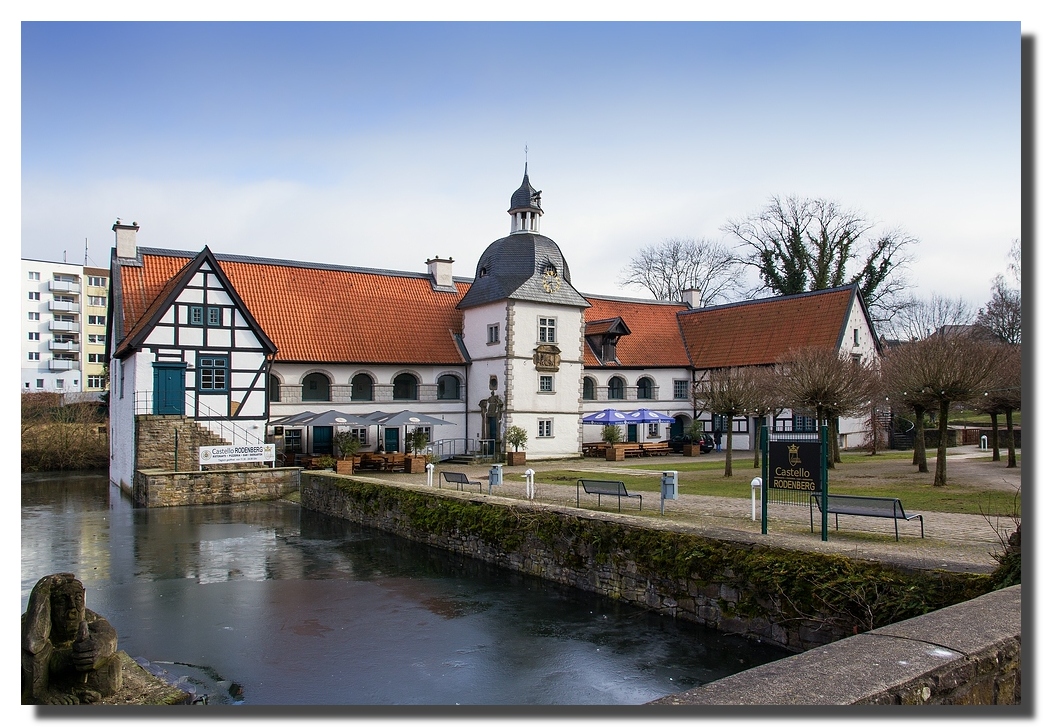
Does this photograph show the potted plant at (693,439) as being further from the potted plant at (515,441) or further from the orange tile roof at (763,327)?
the potted plant at (515,441)

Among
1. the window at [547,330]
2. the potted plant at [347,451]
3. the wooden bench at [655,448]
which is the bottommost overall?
the wooden bench at [655,448]

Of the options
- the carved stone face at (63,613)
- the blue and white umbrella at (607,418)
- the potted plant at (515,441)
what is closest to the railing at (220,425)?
the potted plant at (515,441)

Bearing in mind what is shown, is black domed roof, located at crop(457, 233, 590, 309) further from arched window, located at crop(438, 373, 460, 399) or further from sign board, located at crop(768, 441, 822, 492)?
sign board, located at crop(768, 441, 822, 492)

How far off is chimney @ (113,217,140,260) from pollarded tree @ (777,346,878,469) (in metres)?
22.3

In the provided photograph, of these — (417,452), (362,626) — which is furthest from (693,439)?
(362,626)

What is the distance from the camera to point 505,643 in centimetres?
1015

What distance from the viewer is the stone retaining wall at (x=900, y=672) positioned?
14.6ft

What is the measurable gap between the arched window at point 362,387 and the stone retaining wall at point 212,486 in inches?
220

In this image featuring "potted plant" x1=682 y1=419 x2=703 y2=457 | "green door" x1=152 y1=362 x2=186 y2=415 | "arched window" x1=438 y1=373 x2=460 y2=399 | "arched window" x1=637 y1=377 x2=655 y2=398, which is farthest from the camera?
"arched window" x1=637 y1=377 x2=655 y2=398

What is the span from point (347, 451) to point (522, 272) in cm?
942

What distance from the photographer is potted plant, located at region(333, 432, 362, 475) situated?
83.1 ft

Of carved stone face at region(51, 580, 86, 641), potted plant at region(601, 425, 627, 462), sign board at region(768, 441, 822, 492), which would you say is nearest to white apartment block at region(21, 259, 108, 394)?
potted plant at region(601, 425, 627, 462)

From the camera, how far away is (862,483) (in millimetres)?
19422

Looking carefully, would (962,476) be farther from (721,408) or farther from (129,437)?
(129,437)
